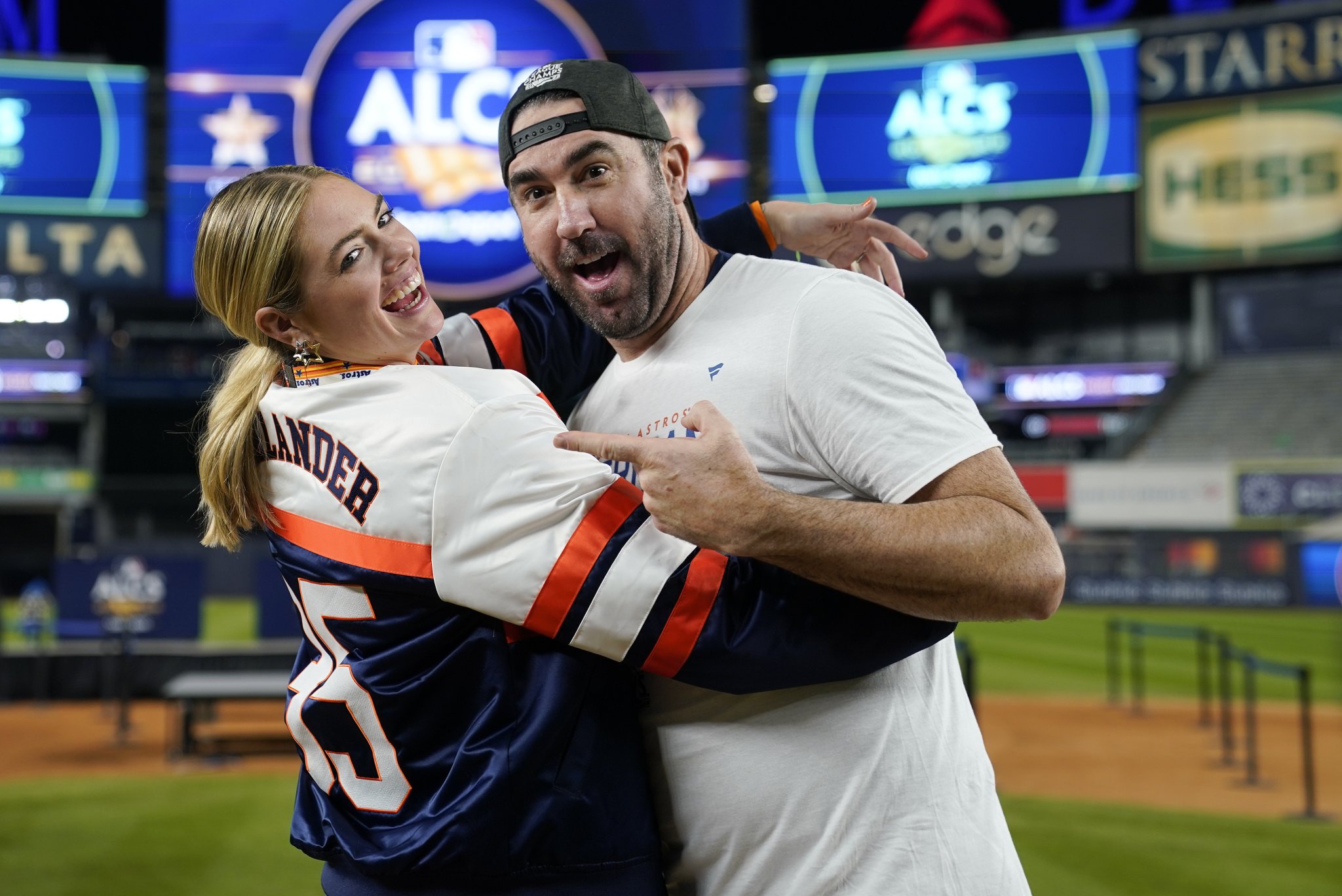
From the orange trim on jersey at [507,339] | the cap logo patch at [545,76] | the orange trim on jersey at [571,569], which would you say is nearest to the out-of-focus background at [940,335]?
the orange trim on jersey at [507,339]

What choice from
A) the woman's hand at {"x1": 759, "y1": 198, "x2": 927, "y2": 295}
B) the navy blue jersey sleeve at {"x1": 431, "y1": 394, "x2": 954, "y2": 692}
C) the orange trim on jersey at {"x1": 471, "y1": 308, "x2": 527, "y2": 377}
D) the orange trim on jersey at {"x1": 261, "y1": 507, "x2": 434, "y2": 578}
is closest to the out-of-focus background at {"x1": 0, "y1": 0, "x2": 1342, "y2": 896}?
the orange trim on jersey at {"x1": 471, "y1": 308, "x2": 527, "y2": 377}

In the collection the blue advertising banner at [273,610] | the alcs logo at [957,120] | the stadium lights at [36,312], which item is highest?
the alcs logo at [957,120]

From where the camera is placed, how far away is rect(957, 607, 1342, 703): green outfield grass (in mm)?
13070

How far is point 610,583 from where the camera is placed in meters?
1.52

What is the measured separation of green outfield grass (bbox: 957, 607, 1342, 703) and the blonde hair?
10.7 m

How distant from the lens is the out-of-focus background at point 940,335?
785 centimetres

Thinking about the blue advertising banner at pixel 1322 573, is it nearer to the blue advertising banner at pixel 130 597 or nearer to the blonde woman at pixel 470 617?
the blue advertising banner at pixel 130 597

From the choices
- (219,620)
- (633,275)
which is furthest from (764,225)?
(219,620)

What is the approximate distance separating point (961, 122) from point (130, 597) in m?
16.7

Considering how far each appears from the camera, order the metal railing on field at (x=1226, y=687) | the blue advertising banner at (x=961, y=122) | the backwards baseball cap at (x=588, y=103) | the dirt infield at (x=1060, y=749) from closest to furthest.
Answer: the backwards baseball cap at (x=588, y=103)
the metal railing on field at (x=1226, y=687)
the dirt infield at (x=1060, y=749)
the blue advertising banner at (x=961, y=122)

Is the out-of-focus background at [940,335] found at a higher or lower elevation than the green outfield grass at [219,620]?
higher

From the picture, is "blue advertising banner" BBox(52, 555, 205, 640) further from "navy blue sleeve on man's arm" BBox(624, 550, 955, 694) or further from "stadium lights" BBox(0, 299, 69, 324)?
"stadium lights" BBox(0, 299, 69, 324)

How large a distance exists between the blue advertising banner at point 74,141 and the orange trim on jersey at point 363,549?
18.8m

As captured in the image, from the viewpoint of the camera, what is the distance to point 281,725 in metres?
10.5
